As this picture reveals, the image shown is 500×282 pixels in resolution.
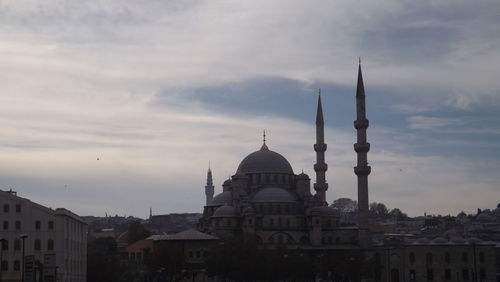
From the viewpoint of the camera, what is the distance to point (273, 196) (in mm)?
96562

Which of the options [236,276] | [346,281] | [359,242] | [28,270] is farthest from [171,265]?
[28,270]

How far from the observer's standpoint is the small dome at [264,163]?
10244 centimetres

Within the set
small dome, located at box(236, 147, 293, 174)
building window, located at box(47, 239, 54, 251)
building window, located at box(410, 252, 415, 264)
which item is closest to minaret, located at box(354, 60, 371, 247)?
building window, located at box(410, 252, 415, 264)

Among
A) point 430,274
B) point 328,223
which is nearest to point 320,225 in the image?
point 328,223

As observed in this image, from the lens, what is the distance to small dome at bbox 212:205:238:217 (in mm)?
96250

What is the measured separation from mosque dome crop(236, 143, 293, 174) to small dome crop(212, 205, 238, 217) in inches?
266

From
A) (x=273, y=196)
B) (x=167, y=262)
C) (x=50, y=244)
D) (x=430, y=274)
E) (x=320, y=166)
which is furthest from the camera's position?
(x=320, y=166)

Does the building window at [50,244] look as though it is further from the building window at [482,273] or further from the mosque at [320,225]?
the building window at [482,273]

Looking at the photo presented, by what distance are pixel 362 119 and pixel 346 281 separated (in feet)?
56.2

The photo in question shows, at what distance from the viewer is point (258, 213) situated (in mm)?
95250

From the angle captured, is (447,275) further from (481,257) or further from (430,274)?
(481,257)

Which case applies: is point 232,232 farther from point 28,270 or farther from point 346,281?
point 28,270

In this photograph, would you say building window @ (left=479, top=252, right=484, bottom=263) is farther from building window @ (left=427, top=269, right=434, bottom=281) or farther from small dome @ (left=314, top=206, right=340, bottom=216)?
small dome @ (left=314, top=206, right=340, bottom=216)

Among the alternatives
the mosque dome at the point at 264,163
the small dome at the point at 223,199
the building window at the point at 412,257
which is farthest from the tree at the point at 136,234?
the building window at the point at 412,257
